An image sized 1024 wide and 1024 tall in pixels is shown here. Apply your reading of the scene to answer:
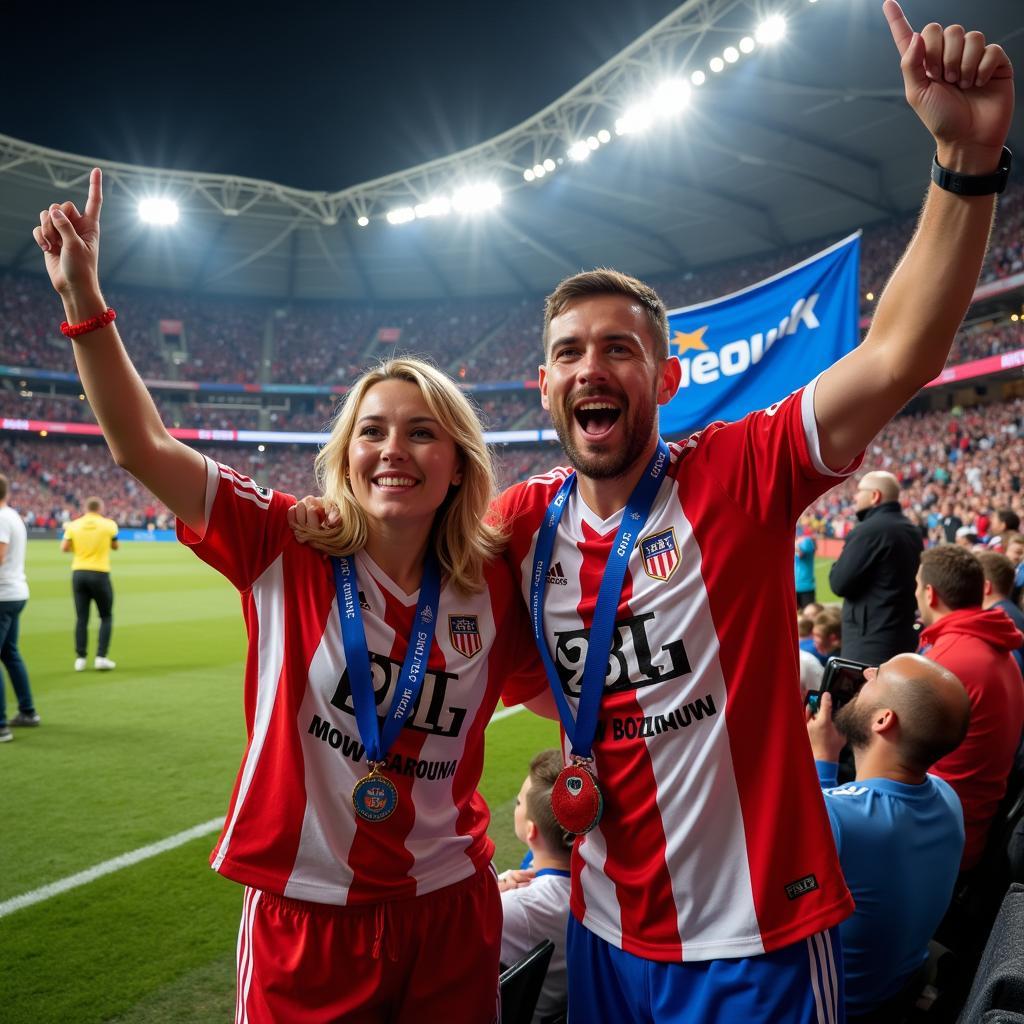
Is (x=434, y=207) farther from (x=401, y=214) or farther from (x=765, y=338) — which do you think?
(x=765, y=338)

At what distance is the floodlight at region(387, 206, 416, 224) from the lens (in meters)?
30.1

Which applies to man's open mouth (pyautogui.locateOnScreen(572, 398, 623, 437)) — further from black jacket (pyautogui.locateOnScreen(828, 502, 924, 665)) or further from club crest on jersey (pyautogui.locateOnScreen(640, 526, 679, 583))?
black jacket (pyautogui.locateOnScreen(828, 502, 924, 665))

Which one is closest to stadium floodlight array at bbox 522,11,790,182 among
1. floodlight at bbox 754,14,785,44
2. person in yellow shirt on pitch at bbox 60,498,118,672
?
floodlight at bbox 754,14,785,44

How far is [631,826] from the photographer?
172 centimetres

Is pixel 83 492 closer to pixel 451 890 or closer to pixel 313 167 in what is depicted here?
pixel 313 167

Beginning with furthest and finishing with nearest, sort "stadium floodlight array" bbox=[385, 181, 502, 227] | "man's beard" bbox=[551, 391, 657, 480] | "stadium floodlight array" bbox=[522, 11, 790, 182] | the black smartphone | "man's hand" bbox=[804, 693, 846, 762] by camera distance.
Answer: "stadium floodlight array" bbox=[385, 181, 502, 227], "stadium floodlight array" bbox=[522, 11, 790, 182], the black smartphone, "man's hand" bbox=[804, 693, 846, 762], "man's beard" bbox=[551, 391, 657, 480]

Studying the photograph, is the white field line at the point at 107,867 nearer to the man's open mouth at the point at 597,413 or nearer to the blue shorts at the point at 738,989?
the blue shorts at the point at 738,989

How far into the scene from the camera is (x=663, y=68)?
18.4 m

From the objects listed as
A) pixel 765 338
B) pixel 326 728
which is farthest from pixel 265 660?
pixel 765 338

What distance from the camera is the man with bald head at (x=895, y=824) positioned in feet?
6.32

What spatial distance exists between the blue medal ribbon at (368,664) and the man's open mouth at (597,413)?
1.82ft

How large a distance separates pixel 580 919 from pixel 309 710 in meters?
0.80

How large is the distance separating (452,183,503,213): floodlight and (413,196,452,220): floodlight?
30cm

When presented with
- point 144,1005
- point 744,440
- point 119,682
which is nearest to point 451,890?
point 744,440
